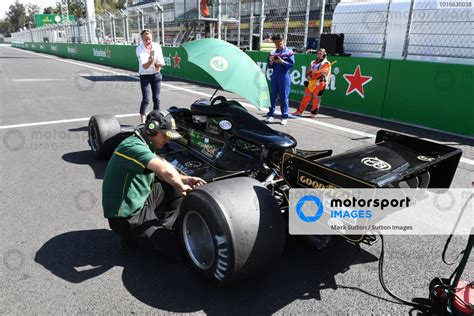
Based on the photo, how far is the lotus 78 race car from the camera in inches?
91.9

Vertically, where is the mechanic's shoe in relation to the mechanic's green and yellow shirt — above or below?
below

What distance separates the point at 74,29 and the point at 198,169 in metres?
33.6

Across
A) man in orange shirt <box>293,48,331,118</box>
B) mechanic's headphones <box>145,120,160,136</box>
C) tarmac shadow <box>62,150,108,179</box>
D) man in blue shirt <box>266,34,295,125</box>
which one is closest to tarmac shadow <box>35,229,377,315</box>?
mechanic's headphones <box>145,120,160,136</box>

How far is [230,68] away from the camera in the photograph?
372 cm

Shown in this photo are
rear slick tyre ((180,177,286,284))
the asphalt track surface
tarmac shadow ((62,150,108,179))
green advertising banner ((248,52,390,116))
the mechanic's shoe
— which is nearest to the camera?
rear slick tyre ((180,177,286,284))

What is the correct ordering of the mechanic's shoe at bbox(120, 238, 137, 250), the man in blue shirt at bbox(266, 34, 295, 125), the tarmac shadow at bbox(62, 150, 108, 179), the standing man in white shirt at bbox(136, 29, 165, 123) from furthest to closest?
the man in blue shirt at bbox(266, 34, 295, 125)
the standing man in white shirt at bbox(136, 29, 165, 123)
the tarmac shadow at bbox(62, 150, 108, 179)
the mechanic's shoe at bbox(120, 238, 137, 250)

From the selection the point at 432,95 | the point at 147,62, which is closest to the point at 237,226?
the point at 147,62

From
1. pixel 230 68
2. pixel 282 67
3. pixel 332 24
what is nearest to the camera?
pixel 230 68

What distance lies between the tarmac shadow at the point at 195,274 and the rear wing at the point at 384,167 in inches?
27.2

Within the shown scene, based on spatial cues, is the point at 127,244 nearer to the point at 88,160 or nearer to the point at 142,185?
the point at 142,185

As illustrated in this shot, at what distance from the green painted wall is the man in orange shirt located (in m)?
0.69

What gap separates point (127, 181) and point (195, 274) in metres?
0.88

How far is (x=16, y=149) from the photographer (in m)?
5.82

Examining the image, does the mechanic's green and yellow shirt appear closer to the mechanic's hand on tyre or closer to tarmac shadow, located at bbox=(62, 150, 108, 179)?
the mechanic's hand on tyre
